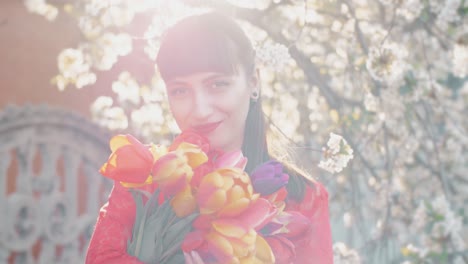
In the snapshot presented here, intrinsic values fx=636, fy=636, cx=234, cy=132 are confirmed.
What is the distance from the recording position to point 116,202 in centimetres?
143

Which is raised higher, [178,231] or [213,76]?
[213,76]

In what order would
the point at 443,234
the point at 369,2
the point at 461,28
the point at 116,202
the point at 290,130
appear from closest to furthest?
1. the point at 116,202
2. the point at 443,234
3. the point at 461,28
4. the point at 290,130
5. the point at 369,2

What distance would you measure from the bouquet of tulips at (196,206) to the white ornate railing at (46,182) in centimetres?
316

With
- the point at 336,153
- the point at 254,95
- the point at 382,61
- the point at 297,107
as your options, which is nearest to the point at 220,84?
the point at 254,95

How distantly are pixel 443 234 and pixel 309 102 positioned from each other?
126 cm

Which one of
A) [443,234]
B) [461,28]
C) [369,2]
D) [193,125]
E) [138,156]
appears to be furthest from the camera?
[369,2]

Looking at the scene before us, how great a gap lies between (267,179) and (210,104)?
300mm

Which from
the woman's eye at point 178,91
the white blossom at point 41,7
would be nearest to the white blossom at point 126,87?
the white blossom at point 41,7

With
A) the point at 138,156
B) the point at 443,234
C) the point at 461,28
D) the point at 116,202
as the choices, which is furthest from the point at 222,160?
the point at 461,28

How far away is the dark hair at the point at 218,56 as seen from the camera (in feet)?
5.12

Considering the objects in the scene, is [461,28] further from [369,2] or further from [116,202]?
[116,202]

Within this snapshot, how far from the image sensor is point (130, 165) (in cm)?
131

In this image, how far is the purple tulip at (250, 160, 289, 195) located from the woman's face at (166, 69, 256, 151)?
22 cm

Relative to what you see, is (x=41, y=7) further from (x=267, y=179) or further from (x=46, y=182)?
(x=267, y=179)
